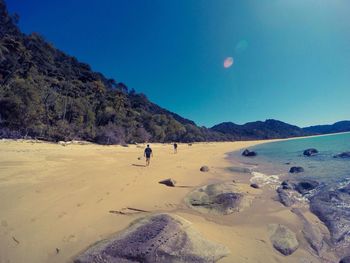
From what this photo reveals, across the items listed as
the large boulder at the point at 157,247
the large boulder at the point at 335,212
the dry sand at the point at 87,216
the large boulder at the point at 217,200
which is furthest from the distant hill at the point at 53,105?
the large boulder at the point at 335,212

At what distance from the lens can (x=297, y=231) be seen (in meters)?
5.00

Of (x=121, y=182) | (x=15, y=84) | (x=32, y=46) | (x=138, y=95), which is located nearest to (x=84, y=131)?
→ (x=15, y=84)

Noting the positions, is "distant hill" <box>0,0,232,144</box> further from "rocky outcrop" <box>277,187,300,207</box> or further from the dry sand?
"rocky outcrop" <box>277,187,300,207</box>

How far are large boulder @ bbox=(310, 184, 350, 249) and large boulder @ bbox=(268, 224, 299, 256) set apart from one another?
114cm

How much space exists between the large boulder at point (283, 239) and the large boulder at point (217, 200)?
48.9 inches

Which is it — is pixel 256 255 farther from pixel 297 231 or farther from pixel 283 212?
pixel 283 212

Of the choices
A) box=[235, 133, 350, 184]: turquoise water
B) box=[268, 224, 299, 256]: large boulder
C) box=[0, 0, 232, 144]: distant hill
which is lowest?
box=[268, 224, 299, 256]: large boulder

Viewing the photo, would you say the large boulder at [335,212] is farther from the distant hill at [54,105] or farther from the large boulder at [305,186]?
the distant hill at [54,105]

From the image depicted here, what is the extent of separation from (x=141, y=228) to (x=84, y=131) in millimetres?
33026

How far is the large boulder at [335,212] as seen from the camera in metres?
4.92

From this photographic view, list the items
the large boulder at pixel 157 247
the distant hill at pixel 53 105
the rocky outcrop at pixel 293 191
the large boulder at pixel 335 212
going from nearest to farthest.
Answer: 1. the large boulder at pixel 157 247
2. the large boulder at pixel 335 212
3. the rocky outcrop at pixel 293 191
4. the distant hill at pixel 53 105

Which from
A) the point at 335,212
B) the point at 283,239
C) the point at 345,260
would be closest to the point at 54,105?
the point at 283,239

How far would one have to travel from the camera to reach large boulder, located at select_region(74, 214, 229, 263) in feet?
10.6

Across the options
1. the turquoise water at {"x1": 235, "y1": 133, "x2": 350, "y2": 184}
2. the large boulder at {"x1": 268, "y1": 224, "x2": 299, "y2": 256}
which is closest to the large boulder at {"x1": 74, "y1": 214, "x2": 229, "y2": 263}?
the large boulder at {"x1": 268, "y1": 224, "x2": 299, "y2": 256}
